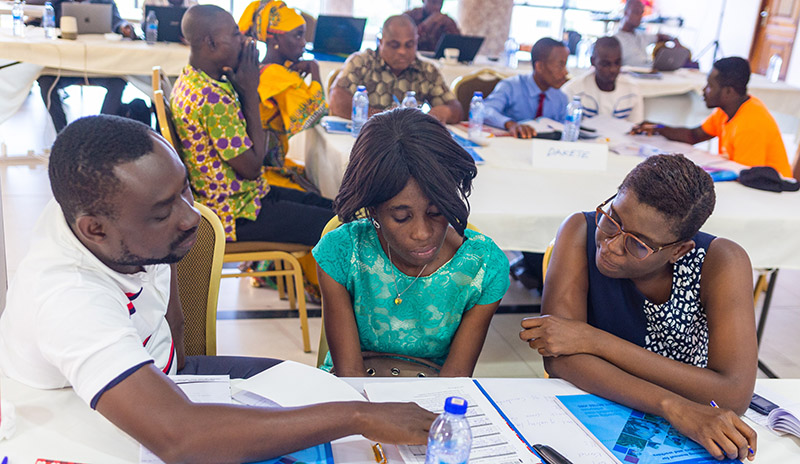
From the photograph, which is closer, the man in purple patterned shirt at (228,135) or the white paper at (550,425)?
the white paper at (550,425)

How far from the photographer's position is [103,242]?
1103 millimetres

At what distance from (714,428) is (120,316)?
1047 millimetres

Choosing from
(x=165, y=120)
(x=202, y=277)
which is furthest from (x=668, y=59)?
(x=202, y=277)

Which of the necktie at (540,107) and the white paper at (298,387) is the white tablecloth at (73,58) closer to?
the necktie at (540,107)

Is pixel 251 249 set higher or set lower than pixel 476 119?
lower

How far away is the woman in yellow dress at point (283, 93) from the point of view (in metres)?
3.16

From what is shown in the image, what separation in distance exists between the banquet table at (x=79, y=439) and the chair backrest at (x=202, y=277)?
58 cm

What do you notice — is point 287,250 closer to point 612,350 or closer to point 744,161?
point 612,350

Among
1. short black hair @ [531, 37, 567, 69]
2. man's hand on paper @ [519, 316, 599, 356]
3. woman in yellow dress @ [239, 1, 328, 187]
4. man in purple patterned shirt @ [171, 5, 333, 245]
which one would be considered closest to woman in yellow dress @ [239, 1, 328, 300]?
woman in yellow dress @ [239, 1, 328, 187]

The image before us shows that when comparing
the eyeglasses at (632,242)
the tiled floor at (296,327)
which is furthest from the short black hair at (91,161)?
the tiled floor at (296,327)

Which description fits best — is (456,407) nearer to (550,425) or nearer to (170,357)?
(550,425)

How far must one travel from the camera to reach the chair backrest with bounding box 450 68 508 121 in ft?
14.0

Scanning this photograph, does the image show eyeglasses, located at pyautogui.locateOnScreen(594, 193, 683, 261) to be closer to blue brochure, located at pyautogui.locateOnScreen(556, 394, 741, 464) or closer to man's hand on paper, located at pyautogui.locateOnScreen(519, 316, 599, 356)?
man's hand on paper, located at pyautogui.locateOnScreen(519, 316, 599, 356)

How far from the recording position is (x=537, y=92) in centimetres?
399
